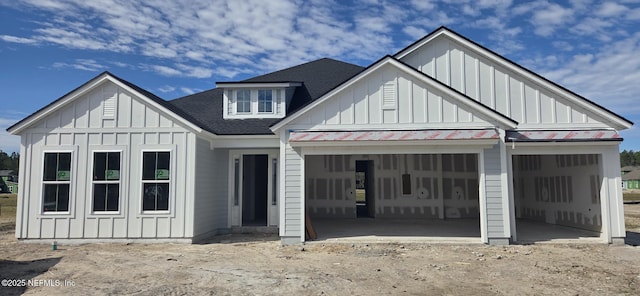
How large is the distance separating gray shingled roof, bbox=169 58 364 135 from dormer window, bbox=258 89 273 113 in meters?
0.59

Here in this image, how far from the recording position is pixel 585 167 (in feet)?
41.3

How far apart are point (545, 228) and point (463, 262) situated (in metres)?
6.79

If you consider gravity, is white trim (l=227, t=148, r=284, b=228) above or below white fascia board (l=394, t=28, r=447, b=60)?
below

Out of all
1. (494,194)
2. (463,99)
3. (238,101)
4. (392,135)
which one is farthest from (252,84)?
(494,194)

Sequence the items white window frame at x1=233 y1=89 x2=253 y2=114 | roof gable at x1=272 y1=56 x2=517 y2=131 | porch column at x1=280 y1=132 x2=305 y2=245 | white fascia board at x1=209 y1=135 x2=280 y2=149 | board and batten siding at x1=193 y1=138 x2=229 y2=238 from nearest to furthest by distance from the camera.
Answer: roof gable at x1=272 y1=56 x2=517 y2=131
porch column at x1=280 y1=132 x2=305 y2=245
board and batten siding at x1=193 y1=138 x2=229 y2=238
white fascia board at x1=209 y1=135 x2=280 y2=149
white window frame at x1=233 y1=89 x2=253 y2=114

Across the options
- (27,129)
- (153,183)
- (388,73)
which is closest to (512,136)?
(388,73)

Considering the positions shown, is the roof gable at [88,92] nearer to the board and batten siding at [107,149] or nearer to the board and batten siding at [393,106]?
the board and batten siding at [107,149]

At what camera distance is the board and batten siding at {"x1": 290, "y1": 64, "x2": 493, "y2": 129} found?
1116 centimetres

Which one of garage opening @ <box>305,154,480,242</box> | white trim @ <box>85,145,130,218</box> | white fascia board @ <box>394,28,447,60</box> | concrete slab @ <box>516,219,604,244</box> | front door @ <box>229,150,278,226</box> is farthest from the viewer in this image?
garage opening @ <box>305,154,480,242</box>

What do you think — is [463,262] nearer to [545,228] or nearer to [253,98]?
[545,228]

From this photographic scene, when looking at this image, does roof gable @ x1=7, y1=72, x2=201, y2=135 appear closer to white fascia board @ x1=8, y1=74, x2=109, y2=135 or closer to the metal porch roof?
white fascia board @ x1=8, y1=74, x2=109, y2=135

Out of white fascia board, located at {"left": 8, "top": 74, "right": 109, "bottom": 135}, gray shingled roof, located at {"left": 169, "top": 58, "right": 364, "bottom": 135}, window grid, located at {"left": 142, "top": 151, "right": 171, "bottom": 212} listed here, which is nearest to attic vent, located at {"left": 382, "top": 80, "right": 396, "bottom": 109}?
gray shingled roof, located at {"left": 169, "top": 58, "right": 364, "bottom": 135}

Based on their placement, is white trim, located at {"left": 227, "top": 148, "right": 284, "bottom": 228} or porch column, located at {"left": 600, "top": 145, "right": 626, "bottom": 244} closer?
porch column, located at {"left": 600, "top": 145, "right": 626, "bottom": 244}

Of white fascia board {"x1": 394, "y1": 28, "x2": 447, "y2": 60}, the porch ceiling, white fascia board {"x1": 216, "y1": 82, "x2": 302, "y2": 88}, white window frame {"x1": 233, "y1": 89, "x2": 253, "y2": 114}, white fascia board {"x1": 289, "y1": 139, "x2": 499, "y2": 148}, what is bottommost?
white fascia board {"x1": 289, "y1": 139, "x2": 499, "y2": 148}
